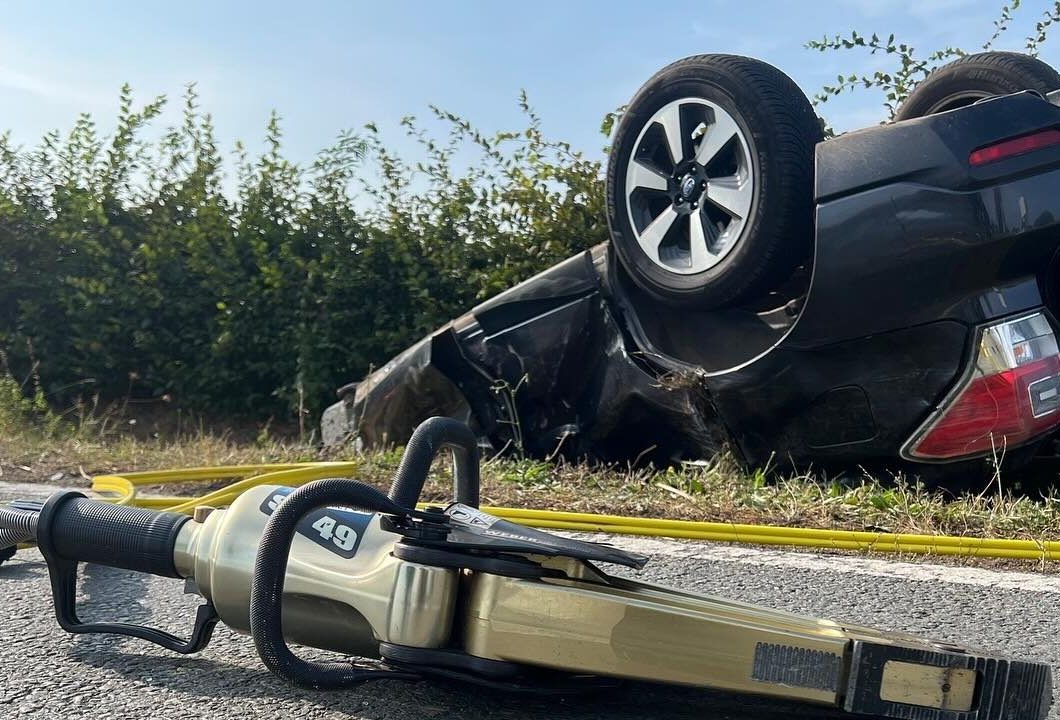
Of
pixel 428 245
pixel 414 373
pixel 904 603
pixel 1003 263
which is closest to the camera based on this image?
pixel 904 603

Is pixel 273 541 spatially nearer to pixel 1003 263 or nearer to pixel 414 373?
pixel 1003 263

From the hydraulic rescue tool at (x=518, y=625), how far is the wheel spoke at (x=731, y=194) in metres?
2.07

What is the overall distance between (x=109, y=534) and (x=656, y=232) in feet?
7.82

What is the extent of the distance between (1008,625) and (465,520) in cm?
121

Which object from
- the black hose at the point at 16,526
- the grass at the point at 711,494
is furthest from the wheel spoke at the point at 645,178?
the black hose at the point at 16,526

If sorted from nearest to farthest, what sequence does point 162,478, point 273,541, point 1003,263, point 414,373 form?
point 273,541 → point 1003,263 → point 162,478 → point 414,373

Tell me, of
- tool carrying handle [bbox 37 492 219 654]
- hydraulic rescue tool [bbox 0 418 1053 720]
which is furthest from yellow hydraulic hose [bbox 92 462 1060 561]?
hydraulic rescue tool [bbox 0 418 1053 720]

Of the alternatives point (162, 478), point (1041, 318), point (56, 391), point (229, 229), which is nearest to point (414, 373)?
point (162, 478)

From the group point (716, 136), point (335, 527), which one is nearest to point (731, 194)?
point (716, 136)

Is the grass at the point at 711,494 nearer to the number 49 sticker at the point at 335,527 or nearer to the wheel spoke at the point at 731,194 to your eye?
the wheel spoke at the point at 731,194

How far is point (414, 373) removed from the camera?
4.73 metres

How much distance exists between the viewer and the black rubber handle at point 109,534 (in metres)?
1.87

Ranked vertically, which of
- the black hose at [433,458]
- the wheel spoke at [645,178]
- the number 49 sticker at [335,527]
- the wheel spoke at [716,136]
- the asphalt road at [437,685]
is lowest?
the asphalt road at [437,685]

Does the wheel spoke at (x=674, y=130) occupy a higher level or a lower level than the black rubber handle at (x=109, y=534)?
higher
